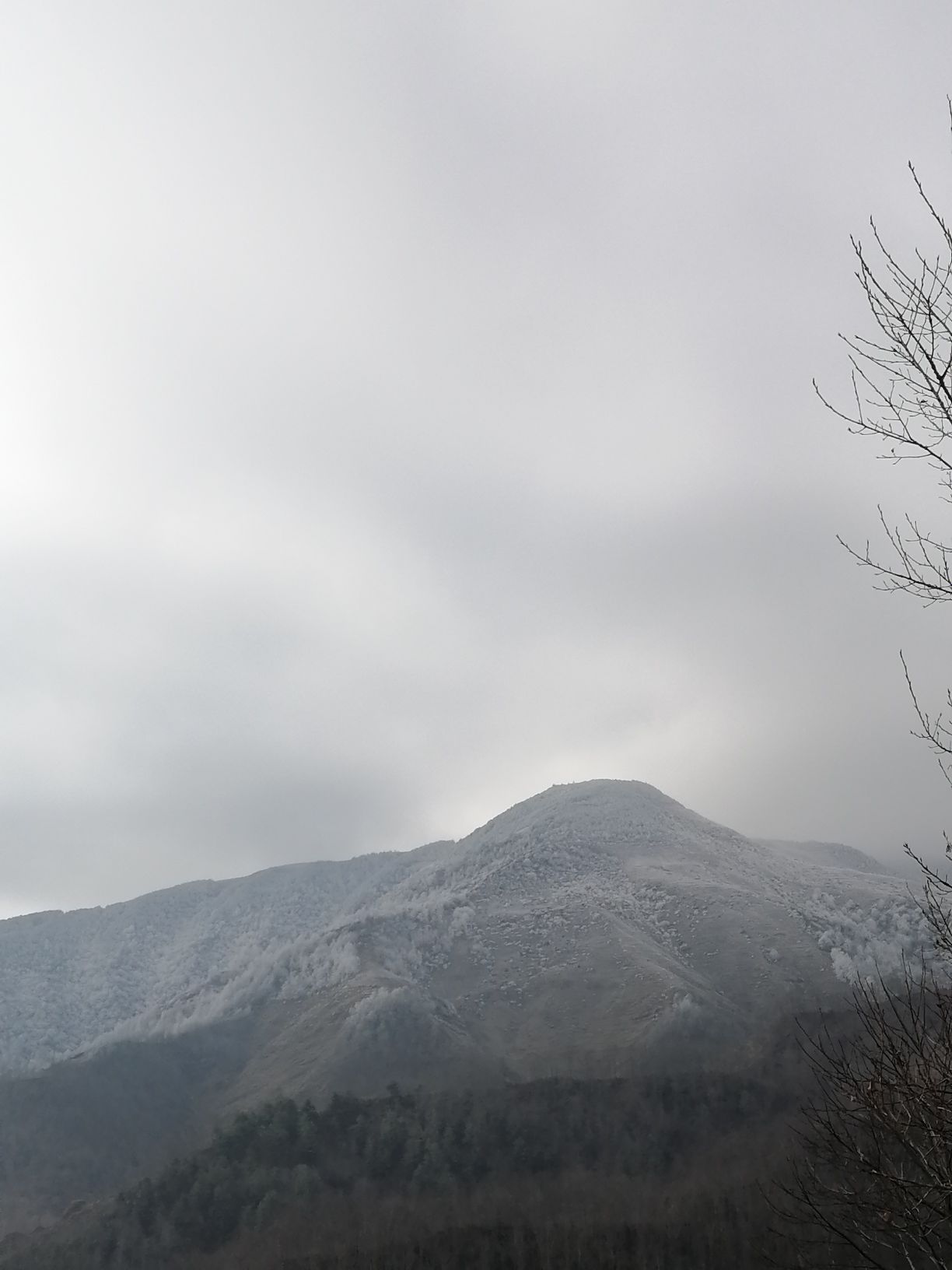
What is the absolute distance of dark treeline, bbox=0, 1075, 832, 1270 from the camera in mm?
104125

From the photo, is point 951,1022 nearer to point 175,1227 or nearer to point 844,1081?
point 844,1081

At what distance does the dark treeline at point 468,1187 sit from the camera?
104 metres

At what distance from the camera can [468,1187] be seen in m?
131

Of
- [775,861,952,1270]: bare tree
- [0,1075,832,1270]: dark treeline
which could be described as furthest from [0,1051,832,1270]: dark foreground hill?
[775,861,952,1270]: bare tree

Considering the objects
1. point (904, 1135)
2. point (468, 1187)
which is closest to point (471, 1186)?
point (468, 1187)

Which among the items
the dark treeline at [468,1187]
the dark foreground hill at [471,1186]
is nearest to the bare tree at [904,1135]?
the dark treeline at [468,1187]

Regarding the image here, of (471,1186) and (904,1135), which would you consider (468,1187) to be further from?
(904,1135)

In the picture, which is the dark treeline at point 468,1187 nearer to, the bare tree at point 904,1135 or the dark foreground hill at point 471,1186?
the dark foreground hill at point 471,1186

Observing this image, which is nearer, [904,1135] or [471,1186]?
[904,1135]

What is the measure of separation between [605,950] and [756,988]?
27545 mm

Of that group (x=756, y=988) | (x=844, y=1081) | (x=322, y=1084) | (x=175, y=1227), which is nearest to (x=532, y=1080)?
(x=322, y=1084)

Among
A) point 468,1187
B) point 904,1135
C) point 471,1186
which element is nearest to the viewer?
point 904,1135

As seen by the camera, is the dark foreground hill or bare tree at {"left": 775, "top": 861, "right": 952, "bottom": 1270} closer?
bare tree at {"left": 775, "top": 861, "right": 952, "bottom": 1270}

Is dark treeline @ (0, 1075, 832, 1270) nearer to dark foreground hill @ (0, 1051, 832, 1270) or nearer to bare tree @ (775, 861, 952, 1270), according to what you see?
dark foreground hill @ (0, 1051, 832, 1270)
